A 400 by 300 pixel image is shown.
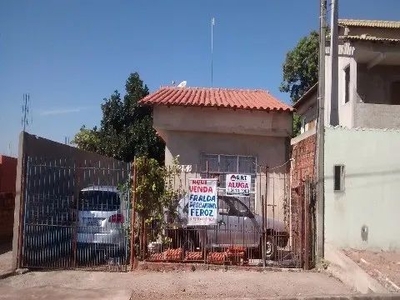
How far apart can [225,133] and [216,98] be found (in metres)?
1.59

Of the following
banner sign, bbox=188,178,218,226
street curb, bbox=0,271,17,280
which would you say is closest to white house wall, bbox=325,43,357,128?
banner sign, bbox=188,178,218,226

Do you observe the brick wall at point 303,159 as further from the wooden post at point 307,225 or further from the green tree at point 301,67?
the green tree at point 301,67

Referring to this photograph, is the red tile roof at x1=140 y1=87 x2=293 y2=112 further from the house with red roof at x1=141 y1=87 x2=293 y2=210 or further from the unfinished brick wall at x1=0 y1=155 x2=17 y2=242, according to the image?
the unfinished brick wall at x1=0 y1=155 x2=17 y2=242

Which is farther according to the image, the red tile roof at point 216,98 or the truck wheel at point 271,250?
the red tile roof at point 216,98

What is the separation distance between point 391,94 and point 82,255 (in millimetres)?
10712

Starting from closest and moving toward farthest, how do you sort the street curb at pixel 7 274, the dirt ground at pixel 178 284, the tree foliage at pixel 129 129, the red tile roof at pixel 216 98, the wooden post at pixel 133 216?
1. the dirt ground at pixel 178 284
2. the street curb at pixel 7 274
3. the wooden post at pixel 133 216
4. the red tile roof at pixel 216 98
5. the tree foliage at pixel 129 129

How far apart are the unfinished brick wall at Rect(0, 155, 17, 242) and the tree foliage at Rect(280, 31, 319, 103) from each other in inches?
753

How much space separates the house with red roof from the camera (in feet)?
46.2

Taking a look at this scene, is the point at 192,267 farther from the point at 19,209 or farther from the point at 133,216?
the point at 19,209

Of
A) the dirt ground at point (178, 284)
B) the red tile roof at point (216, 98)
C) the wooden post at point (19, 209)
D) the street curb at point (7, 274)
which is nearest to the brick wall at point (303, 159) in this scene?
the red tile roof at point (216, 98)

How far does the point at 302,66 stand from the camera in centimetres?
2905

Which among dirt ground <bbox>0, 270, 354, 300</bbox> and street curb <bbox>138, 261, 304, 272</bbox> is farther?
street curb <bbox>138, 261, 304, 272</bbox>

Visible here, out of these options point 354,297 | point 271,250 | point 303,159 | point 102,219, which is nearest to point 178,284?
point 102,219

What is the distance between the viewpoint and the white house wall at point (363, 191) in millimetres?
10586
